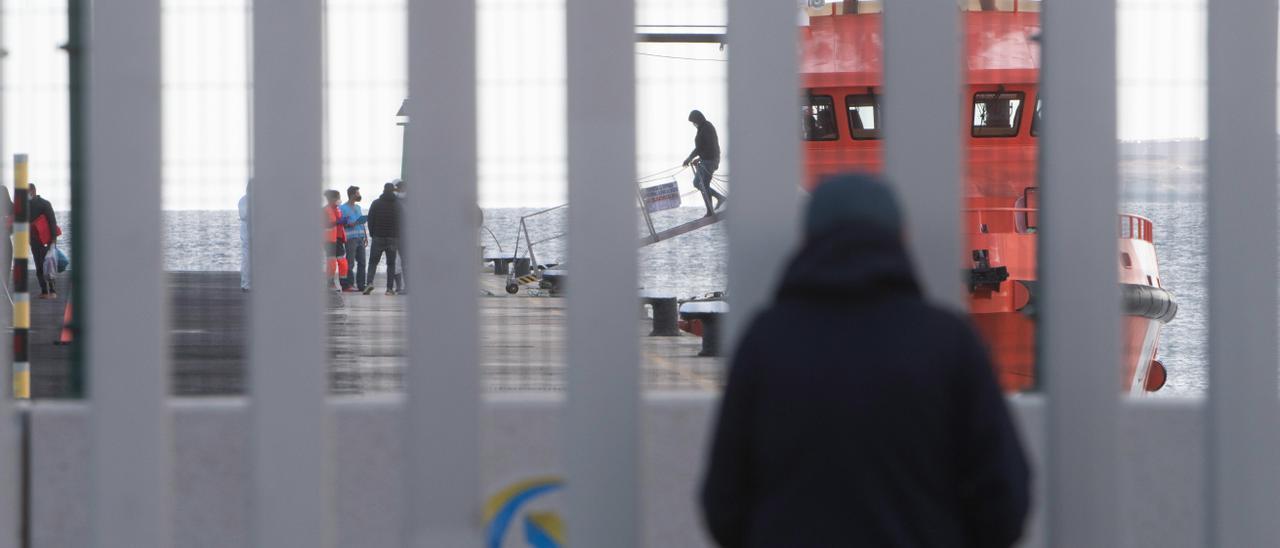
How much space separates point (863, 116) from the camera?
165 inches

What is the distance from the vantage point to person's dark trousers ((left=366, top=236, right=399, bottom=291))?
3.56m

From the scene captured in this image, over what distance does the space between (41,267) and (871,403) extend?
3044 millimetres

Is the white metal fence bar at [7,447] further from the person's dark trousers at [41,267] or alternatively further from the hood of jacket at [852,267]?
the hood of jacket at [852,267]

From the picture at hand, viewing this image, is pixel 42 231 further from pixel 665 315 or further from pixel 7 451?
pixel 665 315

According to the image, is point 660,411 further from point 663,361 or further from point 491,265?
point 491,265

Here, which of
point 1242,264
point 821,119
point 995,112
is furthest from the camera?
point 995,112

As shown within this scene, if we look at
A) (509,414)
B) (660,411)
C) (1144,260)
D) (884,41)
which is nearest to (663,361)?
(660,411)

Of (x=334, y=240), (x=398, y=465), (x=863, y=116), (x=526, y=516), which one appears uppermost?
(x=863, y=116)

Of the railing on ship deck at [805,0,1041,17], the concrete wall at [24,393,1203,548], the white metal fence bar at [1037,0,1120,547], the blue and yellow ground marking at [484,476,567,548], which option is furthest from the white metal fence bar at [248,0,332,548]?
the railing on ship deck at [805,0,1041,17]

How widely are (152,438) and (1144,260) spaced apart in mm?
3105

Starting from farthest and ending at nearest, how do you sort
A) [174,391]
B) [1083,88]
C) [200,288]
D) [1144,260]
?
[1144,260] < [200,288] < [174,391] < [1083,88]

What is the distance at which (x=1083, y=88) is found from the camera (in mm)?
3080

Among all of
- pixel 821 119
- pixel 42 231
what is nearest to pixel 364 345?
pixel 42 231

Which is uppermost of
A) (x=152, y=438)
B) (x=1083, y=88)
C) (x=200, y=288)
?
(x=1083, y=88)
